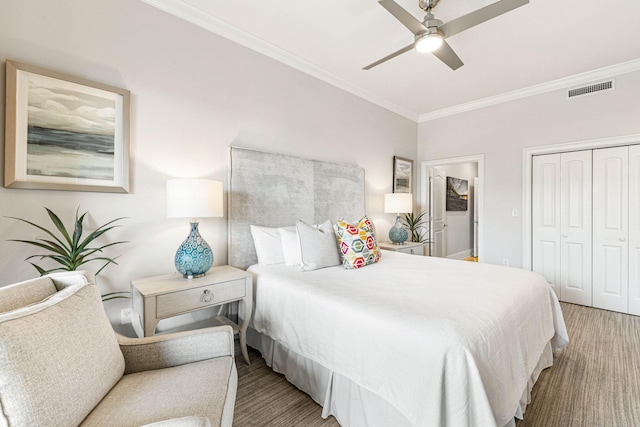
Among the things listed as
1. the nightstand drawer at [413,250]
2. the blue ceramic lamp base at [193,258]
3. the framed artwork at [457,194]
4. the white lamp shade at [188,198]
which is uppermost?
the framed artwork at [457,194]

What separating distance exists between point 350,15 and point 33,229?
8.92ft

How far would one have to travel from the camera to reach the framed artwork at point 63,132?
66.3 inches

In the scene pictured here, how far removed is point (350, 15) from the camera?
2406mm

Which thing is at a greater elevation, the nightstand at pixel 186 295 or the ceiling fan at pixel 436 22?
the ceiling fan at pixel 436 22

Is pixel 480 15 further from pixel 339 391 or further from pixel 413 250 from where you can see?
pixel 413 250

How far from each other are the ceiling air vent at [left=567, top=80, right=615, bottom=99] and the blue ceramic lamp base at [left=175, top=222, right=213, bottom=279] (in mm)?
4544

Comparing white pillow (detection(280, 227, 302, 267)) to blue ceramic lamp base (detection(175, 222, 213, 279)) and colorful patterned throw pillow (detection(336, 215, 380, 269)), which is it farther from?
blue ceramic lamp base (detection(175, 222, 213, 279))

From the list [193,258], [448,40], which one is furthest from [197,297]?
[448,40]

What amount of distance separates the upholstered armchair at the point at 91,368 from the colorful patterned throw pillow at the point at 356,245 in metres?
1.23

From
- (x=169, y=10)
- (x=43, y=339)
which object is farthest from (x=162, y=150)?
(x=43, y=339)

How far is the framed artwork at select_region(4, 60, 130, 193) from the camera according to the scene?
1.68 metres

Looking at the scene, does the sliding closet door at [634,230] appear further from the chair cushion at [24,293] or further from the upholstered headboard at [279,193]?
the chair cushion at [24,293]

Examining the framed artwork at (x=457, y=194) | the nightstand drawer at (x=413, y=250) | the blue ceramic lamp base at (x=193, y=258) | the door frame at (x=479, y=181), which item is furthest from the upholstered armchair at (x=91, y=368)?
the framed artwork at (x=457, y=194)

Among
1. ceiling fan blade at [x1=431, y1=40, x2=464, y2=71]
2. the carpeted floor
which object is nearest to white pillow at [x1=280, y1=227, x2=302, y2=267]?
the carpeted floor
